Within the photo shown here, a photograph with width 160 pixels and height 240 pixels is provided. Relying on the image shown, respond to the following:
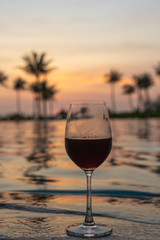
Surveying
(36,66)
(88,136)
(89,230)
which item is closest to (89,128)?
(88,136)

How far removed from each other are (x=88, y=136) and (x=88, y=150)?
68mm

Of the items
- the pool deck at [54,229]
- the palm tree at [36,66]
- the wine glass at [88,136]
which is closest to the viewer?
the pool deck at [54,229]

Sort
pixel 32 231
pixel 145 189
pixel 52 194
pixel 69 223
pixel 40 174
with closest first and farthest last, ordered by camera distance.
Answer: pixel 32 231 → pixel 69 223 → pixel 52 194 → pixel 145 189 → pixel 40 174

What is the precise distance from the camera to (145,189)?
359cm

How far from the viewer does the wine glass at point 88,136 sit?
6.79 ft

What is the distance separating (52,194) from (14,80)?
96.7 metres

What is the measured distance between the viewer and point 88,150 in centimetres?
208

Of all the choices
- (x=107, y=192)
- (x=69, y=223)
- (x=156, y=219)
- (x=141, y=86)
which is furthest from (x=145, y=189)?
(x=141, y=86)

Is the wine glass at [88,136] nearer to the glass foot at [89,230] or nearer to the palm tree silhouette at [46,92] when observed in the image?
the glass foot at [89,230]

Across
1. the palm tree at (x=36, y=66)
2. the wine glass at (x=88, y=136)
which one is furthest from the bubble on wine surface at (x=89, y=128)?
the palm tree at (x=36, y=66)

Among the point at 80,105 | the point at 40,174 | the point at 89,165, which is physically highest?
the point at 80,105

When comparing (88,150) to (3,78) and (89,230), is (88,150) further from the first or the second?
(3,78)

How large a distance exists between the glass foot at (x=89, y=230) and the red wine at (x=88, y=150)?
0.28m

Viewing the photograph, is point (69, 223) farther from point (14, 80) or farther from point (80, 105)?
point (14, 80)
